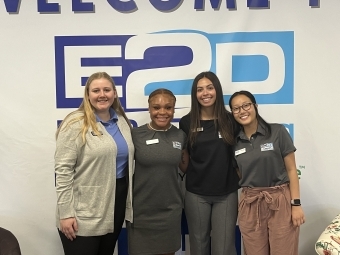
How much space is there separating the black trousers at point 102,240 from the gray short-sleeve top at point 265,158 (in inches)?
28.0

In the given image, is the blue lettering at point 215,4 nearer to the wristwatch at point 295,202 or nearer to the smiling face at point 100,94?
the smiling face at point 100,94

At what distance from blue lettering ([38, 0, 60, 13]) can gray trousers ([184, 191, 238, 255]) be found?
159 centimetres

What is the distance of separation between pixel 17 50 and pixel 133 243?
158 cm

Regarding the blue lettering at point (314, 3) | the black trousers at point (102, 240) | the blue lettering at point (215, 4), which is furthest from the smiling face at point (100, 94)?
the blue lettering at point (314, 3)

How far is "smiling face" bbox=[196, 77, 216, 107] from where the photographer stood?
79.0 inches

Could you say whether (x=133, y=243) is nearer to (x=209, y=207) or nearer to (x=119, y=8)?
(x=209, y=207)

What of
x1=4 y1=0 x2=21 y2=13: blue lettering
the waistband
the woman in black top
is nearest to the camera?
the waistband

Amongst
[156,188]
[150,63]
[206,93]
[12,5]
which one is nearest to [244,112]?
[206,93]

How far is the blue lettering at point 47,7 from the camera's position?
7.46 feet

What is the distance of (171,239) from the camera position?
1.91 metres

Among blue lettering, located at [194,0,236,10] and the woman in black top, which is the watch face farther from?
blue lettering, located at [194,0,236,10]

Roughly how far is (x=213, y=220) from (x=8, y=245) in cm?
126

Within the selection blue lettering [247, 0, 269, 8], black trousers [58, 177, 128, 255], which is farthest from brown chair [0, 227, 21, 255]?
blue lettering [247, 0, 269, 8]

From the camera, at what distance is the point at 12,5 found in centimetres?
227
